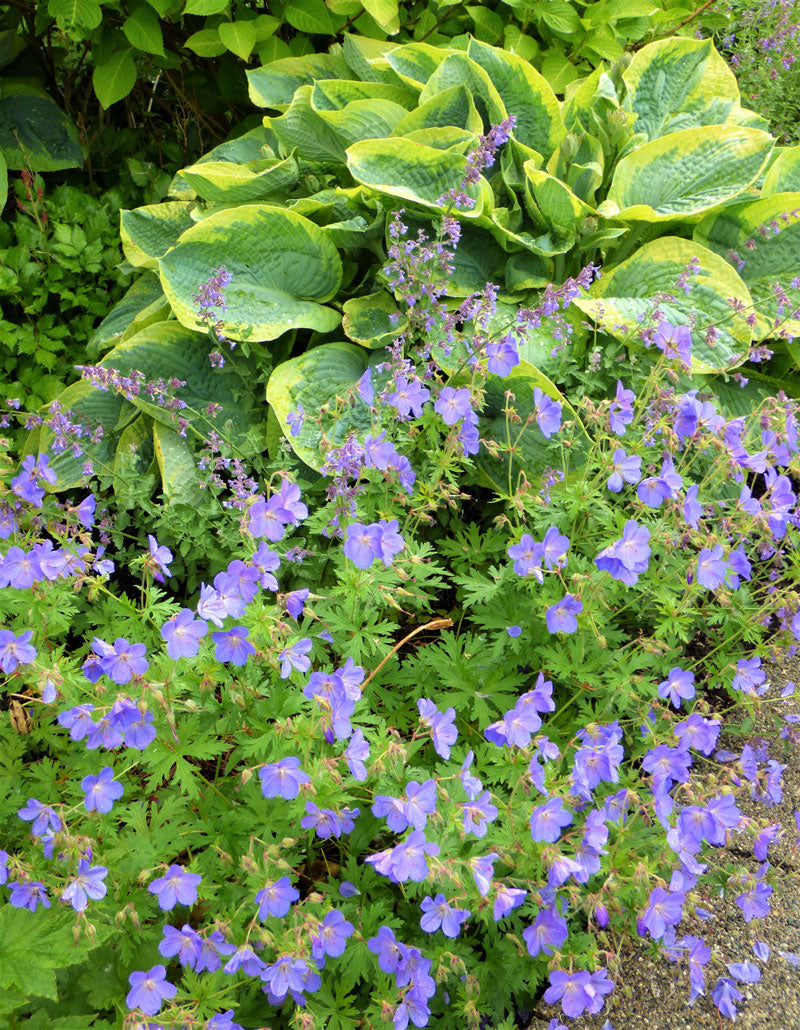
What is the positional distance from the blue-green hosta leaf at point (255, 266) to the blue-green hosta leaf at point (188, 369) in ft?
0.37

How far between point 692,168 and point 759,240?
295 millimetres

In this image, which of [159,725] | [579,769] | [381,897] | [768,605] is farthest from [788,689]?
[159,725]

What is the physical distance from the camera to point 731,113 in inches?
107

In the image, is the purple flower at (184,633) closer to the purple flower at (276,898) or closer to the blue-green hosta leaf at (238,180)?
the purple flower at (276,898)

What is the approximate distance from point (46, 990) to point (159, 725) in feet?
1.22

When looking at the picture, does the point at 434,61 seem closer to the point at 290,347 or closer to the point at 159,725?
the point at 290,347

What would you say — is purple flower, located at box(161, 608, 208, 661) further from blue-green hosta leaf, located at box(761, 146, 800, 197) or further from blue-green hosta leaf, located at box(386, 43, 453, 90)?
blue-green hosta leaf, located at box(761, 146, 800, 197)

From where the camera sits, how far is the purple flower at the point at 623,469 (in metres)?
1.45

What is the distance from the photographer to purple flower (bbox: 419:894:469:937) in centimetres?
112

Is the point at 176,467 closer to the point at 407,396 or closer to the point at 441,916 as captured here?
the point at 407,396

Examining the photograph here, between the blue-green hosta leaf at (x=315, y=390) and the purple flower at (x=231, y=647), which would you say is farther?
the blue-green hosta leaf at (x=315, y=390)

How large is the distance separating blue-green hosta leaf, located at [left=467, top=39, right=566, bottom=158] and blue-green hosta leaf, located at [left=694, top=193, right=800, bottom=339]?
0.53 meters

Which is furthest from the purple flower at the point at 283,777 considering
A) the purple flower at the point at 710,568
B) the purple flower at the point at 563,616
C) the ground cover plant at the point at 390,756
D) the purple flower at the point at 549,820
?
the purple flower at the point at 710,568

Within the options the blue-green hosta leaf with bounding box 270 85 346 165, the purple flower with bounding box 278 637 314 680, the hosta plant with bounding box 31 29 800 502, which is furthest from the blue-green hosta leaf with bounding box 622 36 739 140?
the purple flower with bounding box 278 637 314 680
